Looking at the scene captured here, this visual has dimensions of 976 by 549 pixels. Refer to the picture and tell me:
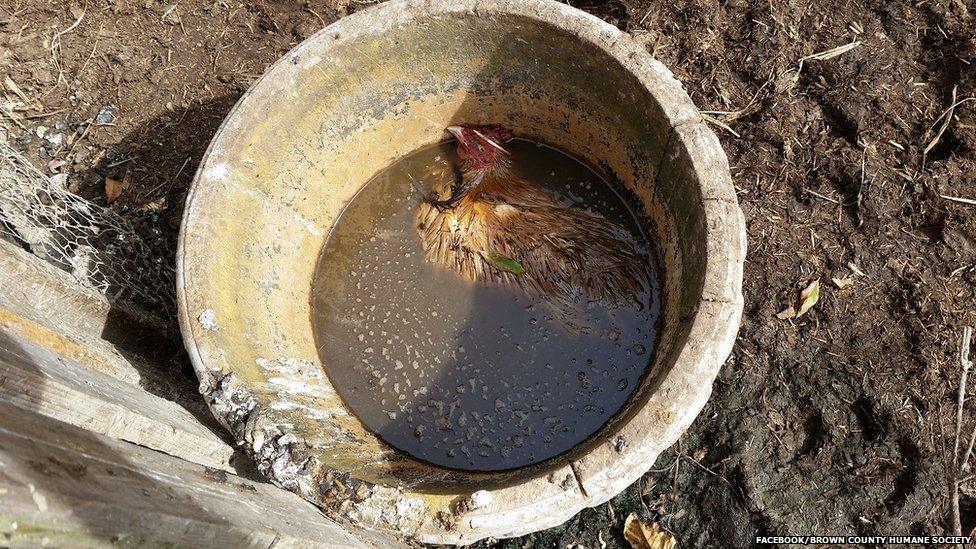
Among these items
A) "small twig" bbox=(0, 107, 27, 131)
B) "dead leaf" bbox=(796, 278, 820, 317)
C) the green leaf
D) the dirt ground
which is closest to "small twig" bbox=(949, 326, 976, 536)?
the dirt ground

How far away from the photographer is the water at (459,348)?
2775 mm

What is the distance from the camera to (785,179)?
3051 mm

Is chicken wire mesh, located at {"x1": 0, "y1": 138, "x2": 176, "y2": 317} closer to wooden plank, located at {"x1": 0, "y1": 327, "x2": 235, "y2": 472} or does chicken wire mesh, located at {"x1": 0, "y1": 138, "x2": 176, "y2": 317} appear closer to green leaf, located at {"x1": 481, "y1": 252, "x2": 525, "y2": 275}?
wooden plank, located at {"x1": 0, "y1": 327, "x2": 235, "y2": 472}

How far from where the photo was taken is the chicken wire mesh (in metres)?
2.61

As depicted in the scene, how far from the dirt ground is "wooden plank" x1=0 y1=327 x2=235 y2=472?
50.5 inches

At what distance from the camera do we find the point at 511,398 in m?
2.82

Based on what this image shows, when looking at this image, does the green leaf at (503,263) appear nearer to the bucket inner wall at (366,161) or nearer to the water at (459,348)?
the water at (459,348)

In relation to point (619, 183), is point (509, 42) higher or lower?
higher

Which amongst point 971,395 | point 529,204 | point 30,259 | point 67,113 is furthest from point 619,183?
point 67,113

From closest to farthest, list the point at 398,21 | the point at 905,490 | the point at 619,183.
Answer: the point at 905,490 < the point at 398,21 < the point at 619,183

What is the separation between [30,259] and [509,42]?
213 centimetres

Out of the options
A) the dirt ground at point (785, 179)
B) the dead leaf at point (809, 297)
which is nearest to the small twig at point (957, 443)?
the dirt ground at point (785, 179)

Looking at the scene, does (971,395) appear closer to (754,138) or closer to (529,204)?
(754,138)

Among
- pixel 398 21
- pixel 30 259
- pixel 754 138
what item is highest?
pixel 754 138
